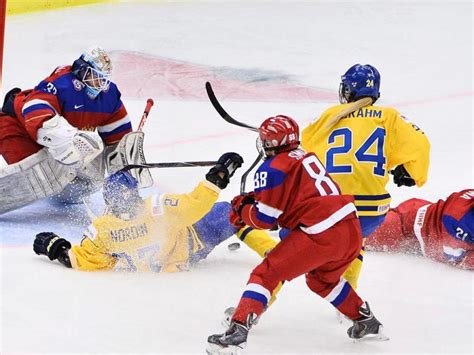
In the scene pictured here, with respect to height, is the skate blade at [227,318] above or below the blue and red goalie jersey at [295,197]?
below

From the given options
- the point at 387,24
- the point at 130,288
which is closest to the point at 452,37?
the point at 387,24

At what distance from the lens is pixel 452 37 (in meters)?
7.24

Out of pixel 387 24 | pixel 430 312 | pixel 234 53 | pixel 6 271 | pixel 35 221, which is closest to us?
pixel 430 312

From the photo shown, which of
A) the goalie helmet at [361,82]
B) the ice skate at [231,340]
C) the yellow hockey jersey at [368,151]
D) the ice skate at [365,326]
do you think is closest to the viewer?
the ice skate at [231,340]

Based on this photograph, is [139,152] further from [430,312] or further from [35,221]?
[430,312]

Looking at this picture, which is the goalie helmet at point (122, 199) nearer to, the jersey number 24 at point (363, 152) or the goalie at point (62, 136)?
the goalie at point (62, 136)

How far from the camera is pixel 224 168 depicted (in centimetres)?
383

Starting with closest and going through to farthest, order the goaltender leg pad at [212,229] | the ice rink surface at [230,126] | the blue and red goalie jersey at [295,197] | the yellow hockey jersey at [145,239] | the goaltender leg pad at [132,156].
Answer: the blue and red goalie jersey at [295,197], the ice rink surface at [230,126], the yellow hockey jersey at [145,239], the goaltender leg pad at [212,229], the goaltender leg pad at [132,156]

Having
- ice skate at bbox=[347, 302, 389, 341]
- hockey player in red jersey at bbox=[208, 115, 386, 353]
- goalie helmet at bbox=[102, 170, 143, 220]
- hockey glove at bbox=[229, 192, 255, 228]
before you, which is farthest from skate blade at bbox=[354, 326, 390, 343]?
goalie helmet at bbox=[102, 170, 143, 220]

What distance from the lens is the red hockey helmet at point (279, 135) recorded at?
10.9ft

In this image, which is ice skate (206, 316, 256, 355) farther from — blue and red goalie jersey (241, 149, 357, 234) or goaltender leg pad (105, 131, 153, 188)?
goaltender leg pad (105, 131, 153, 188)

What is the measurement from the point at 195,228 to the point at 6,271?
75 centimetres

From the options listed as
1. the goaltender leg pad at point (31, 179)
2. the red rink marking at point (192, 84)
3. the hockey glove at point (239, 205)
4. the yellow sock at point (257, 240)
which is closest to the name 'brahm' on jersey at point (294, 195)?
the hockey glove at point (239, 205)

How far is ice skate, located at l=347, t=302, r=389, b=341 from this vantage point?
11.1 ft
